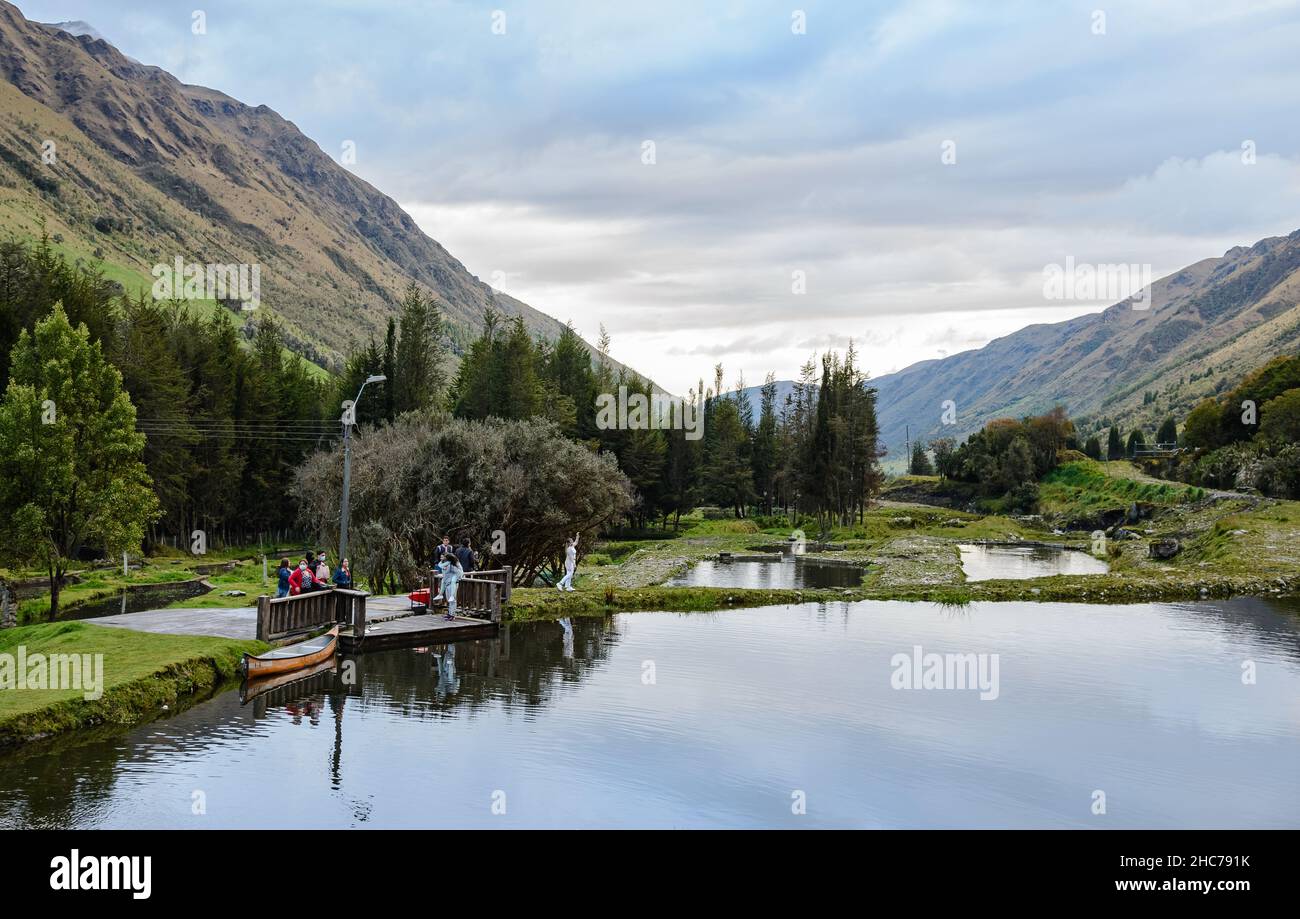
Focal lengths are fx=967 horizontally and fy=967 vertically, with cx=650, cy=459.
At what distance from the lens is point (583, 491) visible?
4406 centimetres

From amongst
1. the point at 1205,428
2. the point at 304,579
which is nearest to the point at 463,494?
the point at 304,579

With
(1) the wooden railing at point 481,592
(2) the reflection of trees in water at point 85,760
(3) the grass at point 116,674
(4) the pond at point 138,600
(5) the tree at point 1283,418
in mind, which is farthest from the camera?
(5) the tree at point 1283,418

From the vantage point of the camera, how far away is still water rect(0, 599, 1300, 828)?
631 inches

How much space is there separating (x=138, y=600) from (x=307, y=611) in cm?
2251

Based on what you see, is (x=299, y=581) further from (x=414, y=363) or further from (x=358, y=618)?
(x=414, y=363)

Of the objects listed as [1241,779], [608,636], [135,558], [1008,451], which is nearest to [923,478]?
[1008,451]

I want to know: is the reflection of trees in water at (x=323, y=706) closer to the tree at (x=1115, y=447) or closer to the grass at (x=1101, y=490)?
the grass at (x=1101, y=490)

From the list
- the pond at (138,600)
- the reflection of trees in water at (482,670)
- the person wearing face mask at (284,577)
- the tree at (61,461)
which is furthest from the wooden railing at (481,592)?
the tree at (61,461)

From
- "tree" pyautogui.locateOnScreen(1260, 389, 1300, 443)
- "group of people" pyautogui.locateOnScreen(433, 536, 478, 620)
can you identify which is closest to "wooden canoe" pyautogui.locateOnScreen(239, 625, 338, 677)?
"group of people" pyautogui.locateOnScreen(433, 536, 478, 620)

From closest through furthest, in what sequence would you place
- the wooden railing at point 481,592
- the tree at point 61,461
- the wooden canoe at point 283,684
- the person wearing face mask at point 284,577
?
1. the wooden canoe at point 283,684
2. the person wearing face mask at point 284,577
3. the wooden railing at point 481,592
4. the tree at point 61,461

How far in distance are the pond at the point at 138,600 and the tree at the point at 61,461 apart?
2.59 metres

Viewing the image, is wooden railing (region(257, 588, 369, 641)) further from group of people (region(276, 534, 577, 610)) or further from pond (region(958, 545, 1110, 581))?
pond (region(958, 545, 1110, 581))

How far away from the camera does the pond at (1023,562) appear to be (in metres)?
57.9
